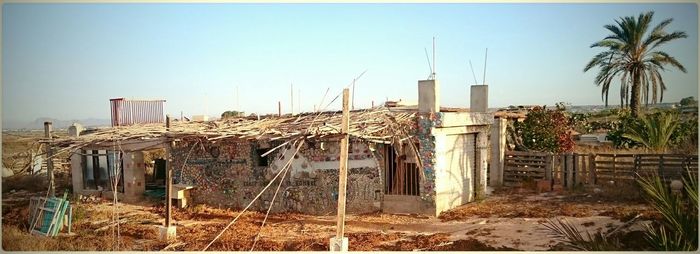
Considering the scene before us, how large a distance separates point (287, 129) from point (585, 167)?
6.97 m

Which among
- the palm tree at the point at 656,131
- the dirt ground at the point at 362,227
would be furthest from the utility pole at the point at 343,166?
the palm tree at the point at 656,131

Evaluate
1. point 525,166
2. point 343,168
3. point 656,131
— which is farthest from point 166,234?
point 656,131

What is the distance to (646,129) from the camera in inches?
→ 567

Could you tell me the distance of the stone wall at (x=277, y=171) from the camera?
1080 cm

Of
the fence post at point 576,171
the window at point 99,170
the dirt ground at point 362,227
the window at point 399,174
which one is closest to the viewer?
the dirt ground at point 362,227

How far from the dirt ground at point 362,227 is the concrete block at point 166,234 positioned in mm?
110

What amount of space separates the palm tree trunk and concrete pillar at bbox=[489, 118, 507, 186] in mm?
5193

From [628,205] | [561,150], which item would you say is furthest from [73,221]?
[561,150]

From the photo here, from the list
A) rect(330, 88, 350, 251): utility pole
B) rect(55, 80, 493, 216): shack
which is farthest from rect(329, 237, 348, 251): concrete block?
rect(55, 80, 493, 216): shack

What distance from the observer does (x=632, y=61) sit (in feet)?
51.7

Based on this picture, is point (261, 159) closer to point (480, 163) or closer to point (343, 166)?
point (480, 163)

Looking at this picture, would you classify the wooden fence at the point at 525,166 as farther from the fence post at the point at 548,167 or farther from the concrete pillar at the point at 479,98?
the concrete pillar at the point at 479,98

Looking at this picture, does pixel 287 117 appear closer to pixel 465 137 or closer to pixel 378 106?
pixel 378 106

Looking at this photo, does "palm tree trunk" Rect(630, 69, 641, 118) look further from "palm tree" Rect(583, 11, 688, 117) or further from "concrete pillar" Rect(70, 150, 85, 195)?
"concrete pillar" Rect(70, 150, 85, 195)
